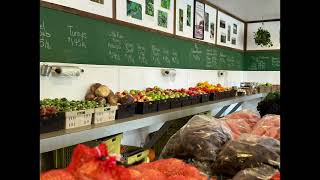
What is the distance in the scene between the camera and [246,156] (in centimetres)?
125

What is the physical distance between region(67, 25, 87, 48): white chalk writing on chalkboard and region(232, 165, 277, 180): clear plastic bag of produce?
2099mm

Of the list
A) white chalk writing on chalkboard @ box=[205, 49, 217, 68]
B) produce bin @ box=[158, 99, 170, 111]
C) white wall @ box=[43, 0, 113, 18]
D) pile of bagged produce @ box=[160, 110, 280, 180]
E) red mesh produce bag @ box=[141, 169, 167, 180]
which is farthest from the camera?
white chalk writing on chalkboard @ box=[205, 49, 217, 68]

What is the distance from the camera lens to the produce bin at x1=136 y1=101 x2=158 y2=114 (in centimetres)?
301

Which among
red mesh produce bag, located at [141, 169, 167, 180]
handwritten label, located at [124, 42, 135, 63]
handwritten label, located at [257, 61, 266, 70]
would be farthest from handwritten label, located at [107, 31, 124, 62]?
handwritten label, located at [257, 61, 266, 70]

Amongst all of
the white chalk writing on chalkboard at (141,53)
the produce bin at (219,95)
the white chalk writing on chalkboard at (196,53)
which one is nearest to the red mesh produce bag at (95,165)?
the white chalk writing on chalkboard at (141,53)

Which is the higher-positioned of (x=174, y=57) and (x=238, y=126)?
(x=174, y=57)

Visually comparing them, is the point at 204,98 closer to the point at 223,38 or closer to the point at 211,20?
the point at 211,20

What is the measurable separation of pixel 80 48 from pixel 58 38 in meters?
0.27

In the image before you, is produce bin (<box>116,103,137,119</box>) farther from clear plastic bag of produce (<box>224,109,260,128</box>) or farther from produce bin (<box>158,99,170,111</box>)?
clear plastic bag of produce (<box>224,109,260,128</box>)

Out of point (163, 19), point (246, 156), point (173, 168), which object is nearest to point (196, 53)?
point (163, 19)

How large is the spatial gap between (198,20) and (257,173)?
4.39 m

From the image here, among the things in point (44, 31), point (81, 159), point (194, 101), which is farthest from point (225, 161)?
point (194, 101)
